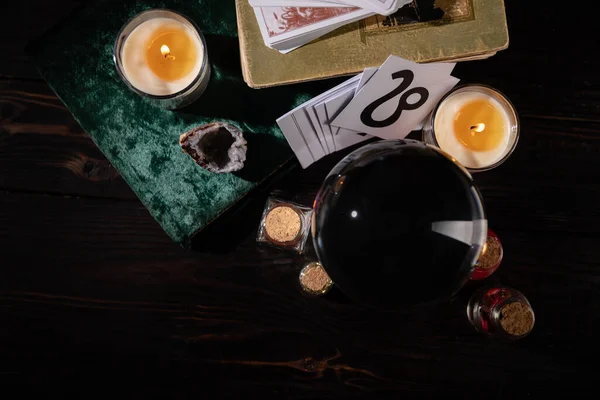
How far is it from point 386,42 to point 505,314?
0.45 metres

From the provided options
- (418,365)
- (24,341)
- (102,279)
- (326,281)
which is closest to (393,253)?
(326,281)

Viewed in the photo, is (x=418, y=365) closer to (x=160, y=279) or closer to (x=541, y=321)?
(x=541, y=321)

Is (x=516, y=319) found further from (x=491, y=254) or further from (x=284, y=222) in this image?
(x=284, y=222)

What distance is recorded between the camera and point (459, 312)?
2.61 ft

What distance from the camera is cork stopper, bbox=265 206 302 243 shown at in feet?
2.47

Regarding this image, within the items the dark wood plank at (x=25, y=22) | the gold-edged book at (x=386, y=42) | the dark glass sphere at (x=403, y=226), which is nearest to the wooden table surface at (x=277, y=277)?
the dark wood plank at (x=25, y=22)

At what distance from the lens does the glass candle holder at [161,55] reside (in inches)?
27.3

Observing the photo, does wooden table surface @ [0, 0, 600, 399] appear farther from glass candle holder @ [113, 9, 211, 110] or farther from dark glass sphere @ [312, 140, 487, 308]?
dark glass sphere @ [312, 140, 487, 308]

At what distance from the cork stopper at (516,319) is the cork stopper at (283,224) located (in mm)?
343

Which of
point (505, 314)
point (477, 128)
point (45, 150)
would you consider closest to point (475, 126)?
point (477, 128)

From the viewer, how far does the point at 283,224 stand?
753 mm

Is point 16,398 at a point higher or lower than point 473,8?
lower

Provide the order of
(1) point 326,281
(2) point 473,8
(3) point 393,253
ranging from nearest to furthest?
(3) point 393,253
(2) point 473,8
(1) point 326,281

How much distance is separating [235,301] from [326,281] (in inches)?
6.4
